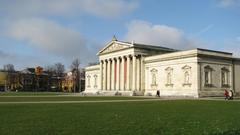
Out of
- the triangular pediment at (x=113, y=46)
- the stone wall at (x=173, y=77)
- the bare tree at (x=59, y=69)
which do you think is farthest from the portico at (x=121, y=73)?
the bare tree at (x=59, y=69)

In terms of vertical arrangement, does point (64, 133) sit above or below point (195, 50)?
below

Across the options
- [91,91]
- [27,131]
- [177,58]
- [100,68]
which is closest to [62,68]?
[91,91]

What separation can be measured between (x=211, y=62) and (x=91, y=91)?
164ft

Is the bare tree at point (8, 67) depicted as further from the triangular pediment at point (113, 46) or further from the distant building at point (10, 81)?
the triangular pediment at point (113, 46)

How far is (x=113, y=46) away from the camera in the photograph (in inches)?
3760

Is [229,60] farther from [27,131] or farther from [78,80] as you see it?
[78,80]

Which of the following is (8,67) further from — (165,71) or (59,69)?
(165,71)

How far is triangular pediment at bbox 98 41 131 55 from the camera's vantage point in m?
89.9

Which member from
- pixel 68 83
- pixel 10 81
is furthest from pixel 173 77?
pixel 10 81

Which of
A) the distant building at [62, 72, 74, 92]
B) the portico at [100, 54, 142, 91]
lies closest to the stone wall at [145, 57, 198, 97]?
the portico at [100, 54, 142, 91]

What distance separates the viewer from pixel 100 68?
337 ft

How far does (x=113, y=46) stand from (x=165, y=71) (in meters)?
20.9

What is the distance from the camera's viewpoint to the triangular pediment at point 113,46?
89.9 metres

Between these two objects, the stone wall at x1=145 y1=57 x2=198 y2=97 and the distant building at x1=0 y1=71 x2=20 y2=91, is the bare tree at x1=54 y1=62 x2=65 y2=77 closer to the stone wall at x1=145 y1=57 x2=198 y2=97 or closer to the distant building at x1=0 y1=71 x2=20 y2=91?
the distant building at x1=0 y1=71 x2=20 y2=91
